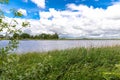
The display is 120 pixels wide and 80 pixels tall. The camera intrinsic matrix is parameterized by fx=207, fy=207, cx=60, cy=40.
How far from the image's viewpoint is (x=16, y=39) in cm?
383

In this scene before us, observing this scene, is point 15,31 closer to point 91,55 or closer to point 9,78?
point 9,78

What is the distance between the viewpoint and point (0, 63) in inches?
140

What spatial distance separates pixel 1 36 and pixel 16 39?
0.28 meters

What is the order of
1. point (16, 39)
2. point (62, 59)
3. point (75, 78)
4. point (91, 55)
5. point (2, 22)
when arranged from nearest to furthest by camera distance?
point (2, 22), point (16, 39), point (75, 78), point (62, 59), point (91, 55)

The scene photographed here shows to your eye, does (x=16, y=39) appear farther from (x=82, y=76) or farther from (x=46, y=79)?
(x=82, y=76)

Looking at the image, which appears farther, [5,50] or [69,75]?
[69,75]

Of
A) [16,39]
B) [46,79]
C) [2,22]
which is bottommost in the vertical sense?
[46,79]

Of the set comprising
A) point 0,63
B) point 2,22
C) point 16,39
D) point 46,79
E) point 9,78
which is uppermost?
point 2,22

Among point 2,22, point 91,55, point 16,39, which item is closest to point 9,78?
point 16,39

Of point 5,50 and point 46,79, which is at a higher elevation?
point 5,50

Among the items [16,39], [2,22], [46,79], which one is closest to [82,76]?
[46,79]

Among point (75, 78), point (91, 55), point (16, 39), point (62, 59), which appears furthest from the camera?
point (91, 55)

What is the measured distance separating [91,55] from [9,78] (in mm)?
4861

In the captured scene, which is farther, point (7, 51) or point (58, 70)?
point (58, 70)
